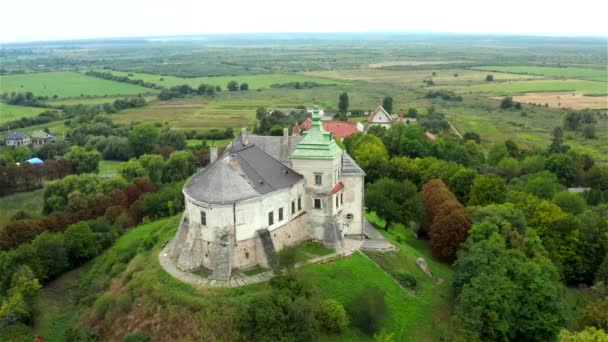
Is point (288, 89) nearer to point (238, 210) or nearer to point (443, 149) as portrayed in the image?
point (443, 149)

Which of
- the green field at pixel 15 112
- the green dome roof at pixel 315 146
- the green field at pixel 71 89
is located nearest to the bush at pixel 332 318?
the green dome roof at pixel 315 146

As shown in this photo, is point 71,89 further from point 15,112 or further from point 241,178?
point 241,178

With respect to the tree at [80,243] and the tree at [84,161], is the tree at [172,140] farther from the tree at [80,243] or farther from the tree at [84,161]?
the tree at [80,243]

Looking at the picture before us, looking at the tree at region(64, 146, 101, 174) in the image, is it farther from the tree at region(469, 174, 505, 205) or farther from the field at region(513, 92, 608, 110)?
the field at region(513, 92, 608, 110)

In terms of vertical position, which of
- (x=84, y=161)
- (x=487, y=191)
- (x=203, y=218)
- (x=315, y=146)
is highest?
(x=315, y=146)

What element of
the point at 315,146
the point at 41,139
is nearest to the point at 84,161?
the point at 41,139

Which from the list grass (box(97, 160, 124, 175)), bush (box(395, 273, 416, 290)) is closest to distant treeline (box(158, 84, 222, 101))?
grass (box(97, 160, 124, 175))

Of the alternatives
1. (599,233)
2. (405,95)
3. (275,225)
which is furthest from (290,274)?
(405,95)
